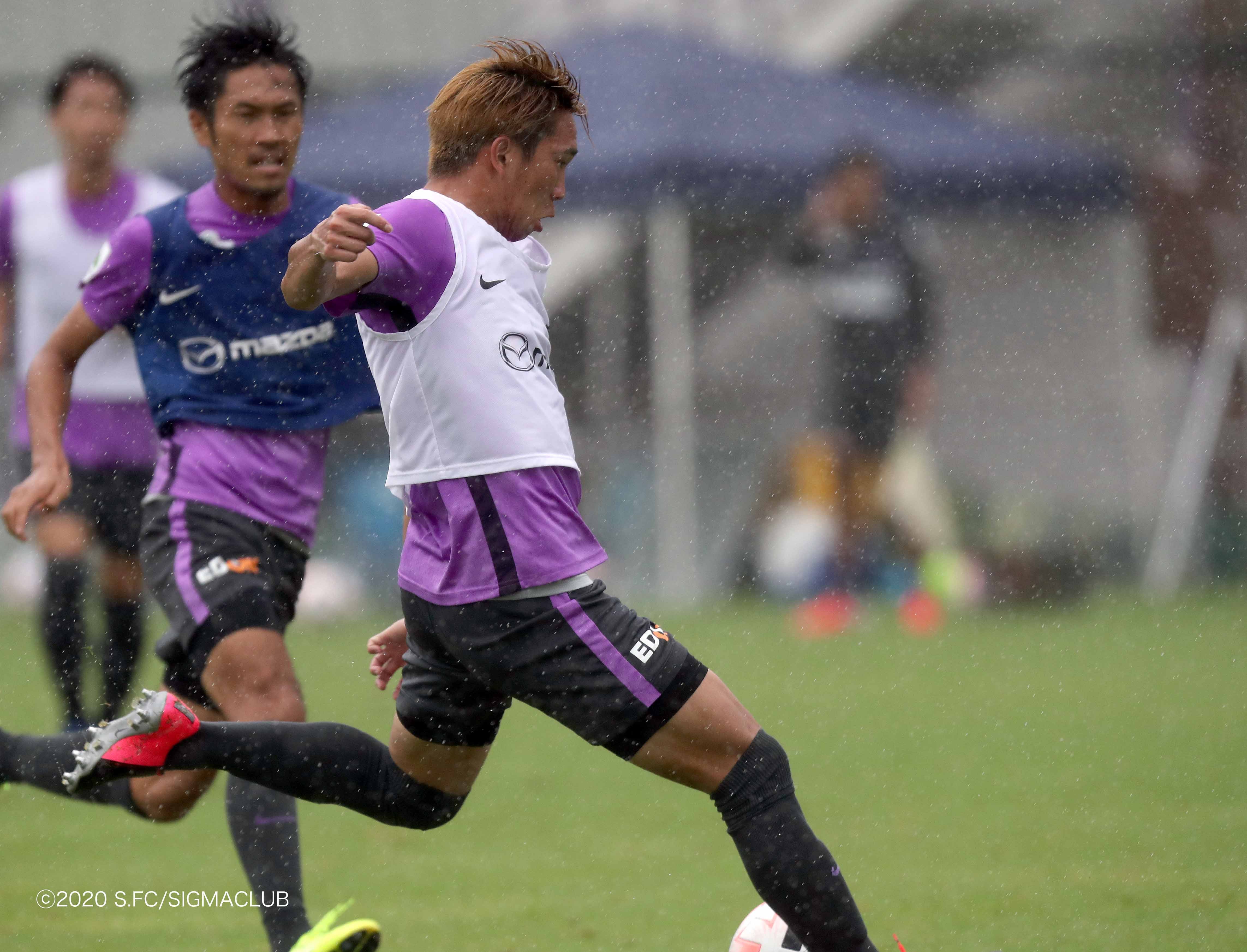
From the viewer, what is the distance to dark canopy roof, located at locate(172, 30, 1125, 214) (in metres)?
10.3

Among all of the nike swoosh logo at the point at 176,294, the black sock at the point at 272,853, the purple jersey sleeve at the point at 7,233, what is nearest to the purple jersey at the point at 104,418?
the purple jersey sleeve at the point at 7,233

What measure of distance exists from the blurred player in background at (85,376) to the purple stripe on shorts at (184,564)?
48.2 inches

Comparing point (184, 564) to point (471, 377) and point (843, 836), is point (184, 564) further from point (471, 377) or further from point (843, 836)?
point (843, 836)

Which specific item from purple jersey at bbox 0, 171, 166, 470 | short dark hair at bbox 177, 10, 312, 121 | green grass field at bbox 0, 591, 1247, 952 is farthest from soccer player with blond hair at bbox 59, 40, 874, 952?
purple jersey at bbox 0, 171, 166, 470

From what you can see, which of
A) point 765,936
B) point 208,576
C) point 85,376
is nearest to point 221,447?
point 208,576

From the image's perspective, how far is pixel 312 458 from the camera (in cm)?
380

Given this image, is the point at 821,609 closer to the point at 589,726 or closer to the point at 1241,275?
the point at 1241,275

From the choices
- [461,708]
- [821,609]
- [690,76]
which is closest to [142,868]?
[461,708]

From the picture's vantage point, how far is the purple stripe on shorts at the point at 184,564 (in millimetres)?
3492

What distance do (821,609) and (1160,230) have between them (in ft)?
16.0

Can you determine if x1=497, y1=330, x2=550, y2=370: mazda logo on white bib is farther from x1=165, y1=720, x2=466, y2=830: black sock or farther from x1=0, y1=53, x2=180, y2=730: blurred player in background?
x1=0, y1=53, x2=180, y2=730: blurred player in background

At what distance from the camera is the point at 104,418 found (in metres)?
4.92

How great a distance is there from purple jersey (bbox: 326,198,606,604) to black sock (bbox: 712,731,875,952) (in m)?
0.46

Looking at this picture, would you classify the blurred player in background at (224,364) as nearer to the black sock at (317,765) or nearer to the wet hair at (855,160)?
the black sock at (317,765)
